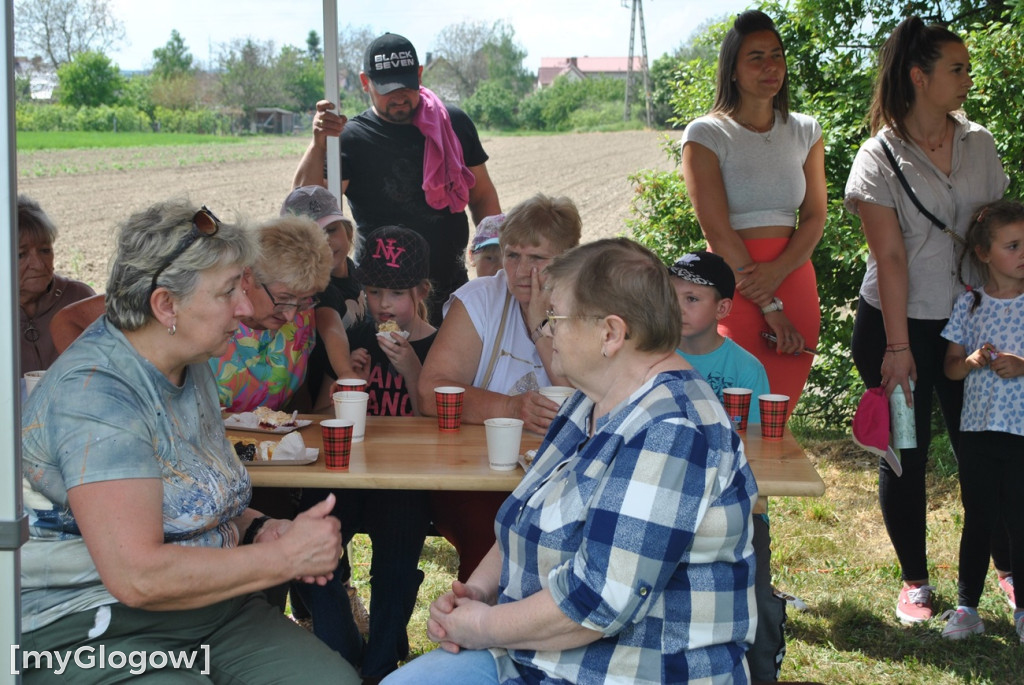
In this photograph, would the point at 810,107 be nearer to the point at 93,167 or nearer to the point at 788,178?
the point at 788,178

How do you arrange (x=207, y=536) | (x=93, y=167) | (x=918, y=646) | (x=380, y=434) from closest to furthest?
(x=207, y=536) → (x=380, y=434) → (x=918, y=646) → (x=93, y=167)

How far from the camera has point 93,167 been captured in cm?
802

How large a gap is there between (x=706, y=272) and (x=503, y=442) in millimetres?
993

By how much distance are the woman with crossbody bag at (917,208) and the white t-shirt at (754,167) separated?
330mm

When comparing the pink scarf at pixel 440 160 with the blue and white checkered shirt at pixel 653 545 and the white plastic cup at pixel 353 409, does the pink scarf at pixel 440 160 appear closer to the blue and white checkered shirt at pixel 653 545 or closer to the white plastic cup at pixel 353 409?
the white plastic cup at pixel 353 409

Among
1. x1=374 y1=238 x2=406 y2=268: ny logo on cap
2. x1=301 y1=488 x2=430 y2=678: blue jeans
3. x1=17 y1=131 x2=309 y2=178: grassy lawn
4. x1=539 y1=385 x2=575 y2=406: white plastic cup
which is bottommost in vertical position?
x1=301 y1=488 x2=430 y2=678: blue jeans

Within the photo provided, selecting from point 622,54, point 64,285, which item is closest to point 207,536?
point 64,285

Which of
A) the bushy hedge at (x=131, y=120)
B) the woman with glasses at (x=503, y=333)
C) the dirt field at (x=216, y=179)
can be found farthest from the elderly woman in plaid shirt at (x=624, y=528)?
the dirt field at (x=216, y=179)

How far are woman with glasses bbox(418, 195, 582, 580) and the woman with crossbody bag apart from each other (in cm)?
113

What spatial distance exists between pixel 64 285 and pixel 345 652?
1578 millimetres

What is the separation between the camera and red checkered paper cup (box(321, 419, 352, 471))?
226cm

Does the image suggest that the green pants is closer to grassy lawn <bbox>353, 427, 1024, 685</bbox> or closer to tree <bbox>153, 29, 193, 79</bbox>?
grassy lawn <bbox>353, 427, 1024, 685</bbox>

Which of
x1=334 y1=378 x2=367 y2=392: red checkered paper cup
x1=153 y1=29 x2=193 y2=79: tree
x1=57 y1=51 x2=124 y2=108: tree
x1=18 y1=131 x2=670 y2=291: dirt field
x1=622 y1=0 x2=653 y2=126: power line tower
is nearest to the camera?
x1=334 y1=378 x2=367 y2=392: red checkered paper cup

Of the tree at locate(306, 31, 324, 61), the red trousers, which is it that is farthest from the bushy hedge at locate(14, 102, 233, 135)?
the red trousers
